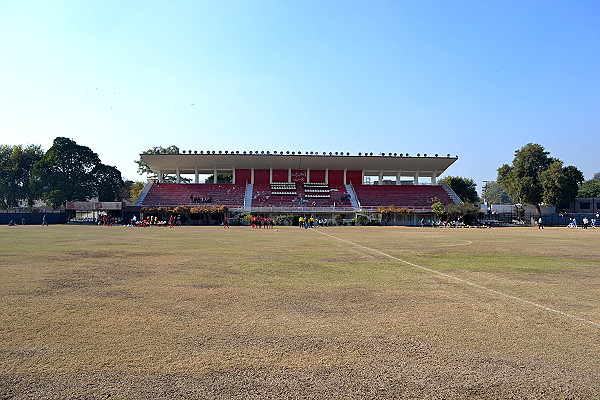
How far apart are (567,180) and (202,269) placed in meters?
82.3

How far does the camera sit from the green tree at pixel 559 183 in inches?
3081

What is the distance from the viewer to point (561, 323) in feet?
24.1

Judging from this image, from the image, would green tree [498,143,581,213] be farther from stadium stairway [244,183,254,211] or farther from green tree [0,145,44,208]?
green tree [0,145,44,208]

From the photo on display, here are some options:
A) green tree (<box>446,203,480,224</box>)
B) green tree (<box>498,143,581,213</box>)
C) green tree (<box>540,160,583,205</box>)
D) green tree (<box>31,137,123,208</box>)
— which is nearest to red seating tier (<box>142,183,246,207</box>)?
green tree (<box>31,137,123,208</box>)

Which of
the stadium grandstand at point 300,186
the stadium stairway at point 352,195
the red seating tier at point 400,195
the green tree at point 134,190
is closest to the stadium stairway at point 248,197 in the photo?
the stadium grandstand at point 300,186

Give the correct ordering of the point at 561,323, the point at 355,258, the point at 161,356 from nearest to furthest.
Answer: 1. the point at 161,356
2. the point at 561,323
3. the point at 355,258

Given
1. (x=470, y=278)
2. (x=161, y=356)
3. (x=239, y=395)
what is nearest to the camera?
(x=239, y=395)

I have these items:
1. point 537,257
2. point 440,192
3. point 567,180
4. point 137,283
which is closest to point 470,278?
point 537,257

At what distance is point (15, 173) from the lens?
84750 millimetres

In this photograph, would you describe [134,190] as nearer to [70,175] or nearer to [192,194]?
[70,175]

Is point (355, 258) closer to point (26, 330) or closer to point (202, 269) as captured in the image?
point (202, 269)

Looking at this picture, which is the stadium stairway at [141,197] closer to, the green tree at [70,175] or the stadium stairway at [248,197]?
the green tree at [70,175]

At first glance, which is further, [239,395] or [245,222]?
[245,222]

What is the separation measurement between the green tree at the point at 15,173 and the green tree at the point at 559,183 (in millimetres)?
95314
